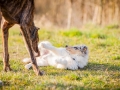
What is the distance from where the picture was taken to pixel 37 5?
70.2ft

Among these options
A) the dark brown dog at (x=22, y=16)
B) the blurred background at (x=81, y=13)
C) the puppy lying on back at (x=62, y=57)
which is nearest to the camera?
the dark brown dog at (x=22, y=16)

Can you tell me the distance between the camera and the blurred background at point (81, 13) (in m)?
15.1

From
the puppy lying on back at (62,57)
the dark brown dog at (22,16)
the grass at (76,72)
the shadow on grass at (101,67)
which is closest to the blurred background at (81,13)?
the grass at (76,72)

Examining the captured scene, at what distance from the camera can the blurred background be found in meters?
15.1

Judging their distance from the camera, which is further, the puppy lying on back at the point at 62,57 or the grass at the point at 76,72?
the puppy lying on back at the point at 62,57

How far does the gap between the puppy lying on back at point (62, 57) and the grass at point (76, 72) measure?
0.42ft

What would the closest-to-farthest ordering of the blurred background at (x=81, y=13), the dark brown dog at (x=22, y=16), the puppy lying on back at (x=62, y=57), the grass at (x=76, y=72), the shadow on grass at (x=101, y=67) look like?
1. the grass at (x=76, y=72)
2. the dark brown dog at (x=22, y=16)
3. the puppy lying on back at (x=62, y=57)
4. the shadow on grass at (x=101, y=67)
5. the blurred background at (x=81, y=13)

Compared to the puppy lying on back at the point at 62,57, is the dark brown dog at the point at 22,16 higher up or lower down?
higher up

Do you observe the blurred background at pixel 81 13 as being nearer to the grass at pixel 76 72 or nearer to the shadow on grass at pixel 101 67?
the grass at pixel 76 72

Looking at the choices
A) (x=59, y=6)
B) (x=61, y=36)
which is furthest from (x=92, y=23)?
(x=59, y=6)

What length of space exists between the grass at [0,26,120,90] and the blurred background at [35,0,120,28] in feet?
10.6

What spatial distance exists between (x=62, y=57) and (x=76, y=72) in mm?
523

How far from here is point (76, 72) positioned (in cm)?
767

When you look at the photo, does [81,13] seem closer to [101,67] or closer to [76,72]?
[101,67]
